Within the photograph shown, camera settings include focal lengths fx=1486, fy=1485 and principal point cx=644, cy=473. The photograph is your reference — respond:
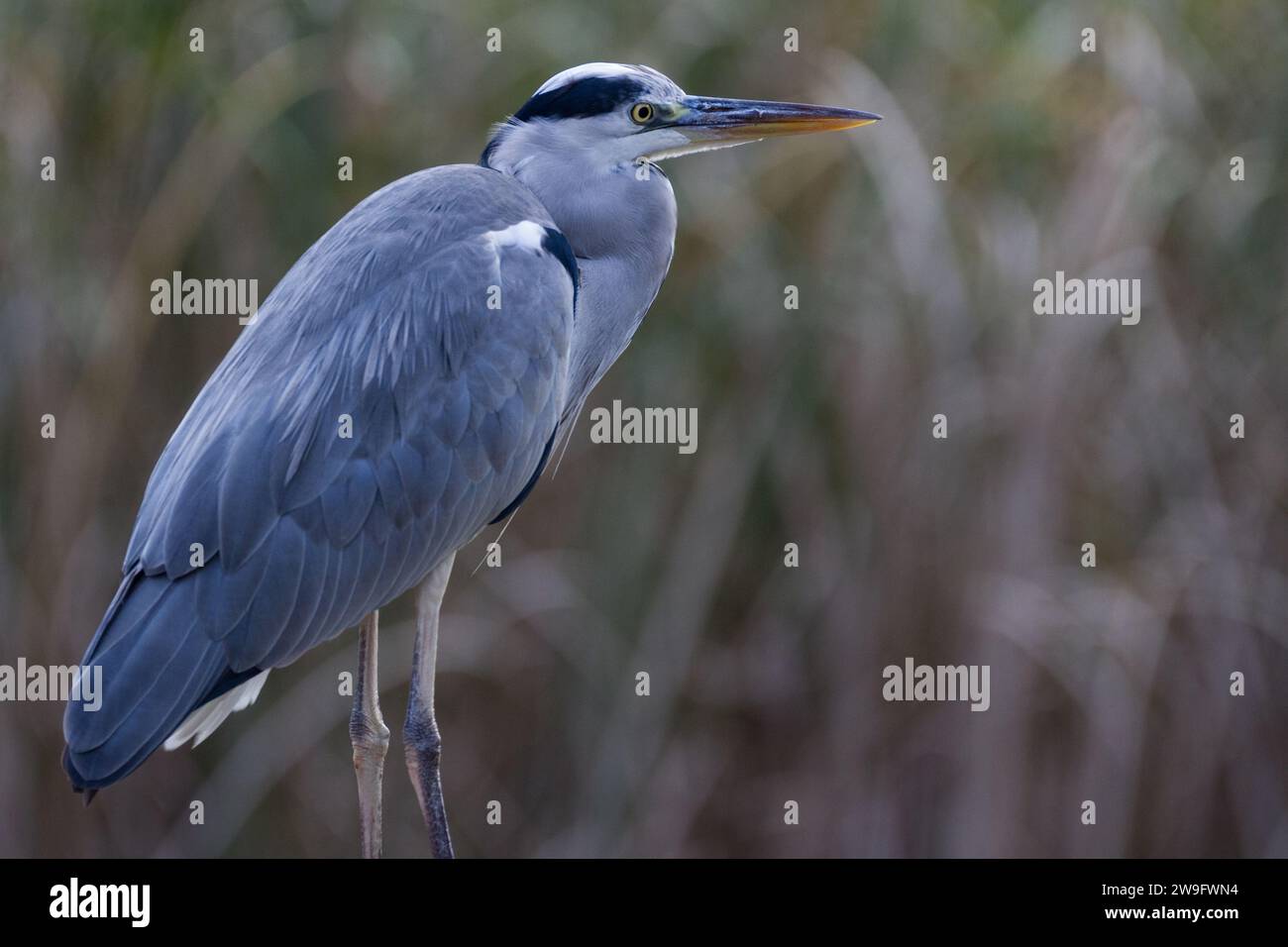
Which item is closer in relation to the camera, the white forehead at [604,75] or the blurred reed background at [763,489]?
→ the white forehead at [604,75]

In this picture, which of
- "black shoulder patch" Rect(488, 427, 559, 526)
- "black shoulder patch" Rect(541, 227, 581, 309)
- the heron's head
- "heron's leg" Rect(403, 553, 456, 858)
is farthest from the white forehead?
"heron's leg" Rect(403, 553, 456, 858)

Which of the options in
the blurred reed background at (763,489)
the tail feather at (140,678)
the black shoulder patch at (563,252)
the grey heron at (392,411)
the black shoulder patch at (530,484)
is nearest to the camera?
the tail feather at (140,678)

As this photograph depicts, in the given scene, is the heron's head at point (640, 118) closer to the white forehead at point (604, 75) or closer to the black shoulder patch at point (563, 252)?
the white forehead at point (604, 75)

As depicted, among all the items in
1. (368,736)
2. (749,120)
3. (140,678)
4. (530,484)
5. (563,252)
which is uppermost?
(749,120)

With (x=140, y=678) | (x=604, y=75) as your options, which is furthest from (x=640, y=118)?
(x=140, y=678)

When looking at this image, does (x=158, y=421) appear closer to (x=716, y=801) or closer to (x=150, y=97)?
(x=150, y=97)

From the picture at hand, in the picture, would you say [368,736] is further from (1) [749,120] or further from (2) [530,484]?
(1) [749,120]

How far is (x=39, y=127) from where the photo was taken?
10.7 feet

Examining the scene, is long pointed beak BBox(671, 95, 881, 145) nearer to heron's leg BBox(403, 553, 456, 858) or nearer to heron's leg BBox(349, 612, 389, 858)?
heron's leg BBox(403, 553, 456, 858)

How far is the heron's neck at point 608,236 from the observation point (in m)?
2.40

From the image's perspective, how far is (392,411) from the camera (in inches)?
88.2

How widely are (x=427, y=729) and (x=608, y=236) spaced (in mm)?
850

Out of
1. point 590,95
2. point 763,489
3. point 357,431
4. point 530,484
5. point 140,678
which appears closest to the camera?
point 140,678

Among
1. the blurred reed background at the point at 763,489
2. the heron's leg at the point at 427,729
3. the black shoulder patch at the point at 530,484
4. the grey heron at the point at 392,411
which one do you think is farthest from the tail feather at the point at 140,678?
the blurred reed background at the point at 763,489
